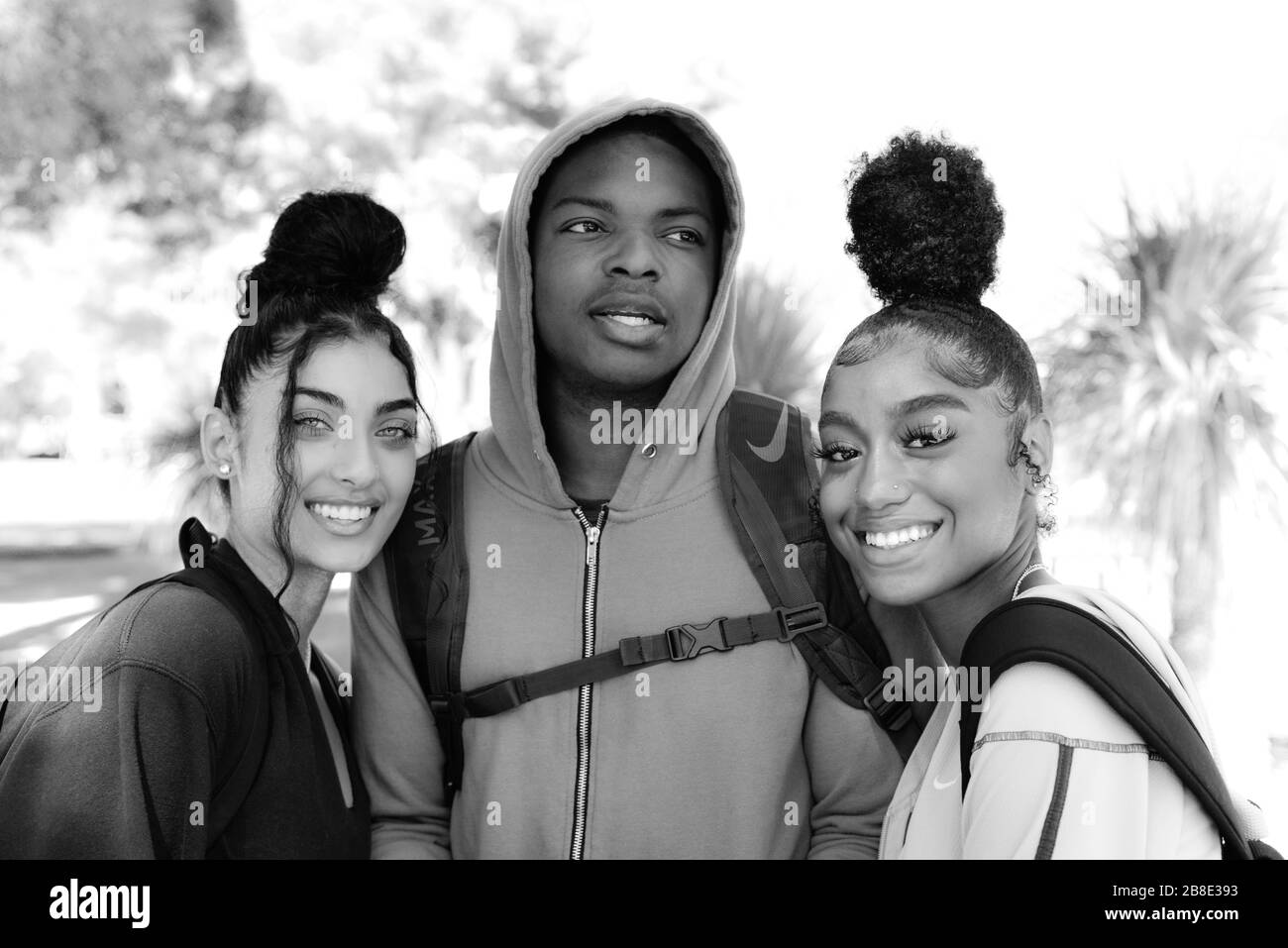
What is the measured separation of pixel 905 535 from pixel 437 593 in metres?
1.06

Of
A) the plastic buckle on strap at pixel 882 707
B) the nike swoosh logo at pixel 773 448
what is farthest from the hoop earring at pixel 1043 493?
the nike swoosh logo at pixel 773 448

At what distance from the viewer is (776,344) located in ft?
17.3

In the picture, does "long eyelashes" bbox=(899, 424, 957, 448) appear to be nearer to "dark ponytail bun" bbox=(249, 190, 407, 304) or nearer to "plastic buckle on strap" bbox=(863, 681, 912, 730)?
"plastic buckle on strap" bbox=(863, 681, 912, 730)

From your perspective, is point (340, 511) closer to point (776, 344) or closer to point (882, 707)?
point (882, 707)

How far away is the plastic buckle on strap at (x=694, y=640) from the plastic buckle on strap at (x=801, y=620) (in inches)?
4.9

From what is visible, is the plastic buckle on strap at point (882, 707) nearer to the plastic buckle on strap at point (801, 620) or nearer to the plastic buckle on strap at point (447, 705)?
the plastic buckle on strap at point (801, 620)

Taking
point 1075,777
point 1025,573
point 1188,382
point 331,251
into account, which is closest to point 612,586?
point 1025,573

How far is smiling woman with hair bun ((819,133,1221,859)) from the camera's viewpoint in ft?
5.63

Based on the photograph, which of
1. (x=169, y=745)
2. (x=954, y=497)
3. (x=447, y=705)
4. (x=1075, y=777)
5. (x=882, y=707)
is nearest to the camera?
(x=1075, y=777)

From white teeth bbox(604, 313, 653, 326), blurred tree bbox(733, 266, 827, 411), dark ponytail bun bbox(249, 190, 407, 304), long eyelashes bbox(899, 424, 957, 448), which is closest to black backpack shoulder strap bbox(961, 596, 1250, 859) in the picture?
long eyelashes bbox(899, 424, 957, 448)

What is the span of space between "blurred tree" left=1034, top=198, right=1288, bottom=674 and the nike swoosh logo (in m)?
3.48
